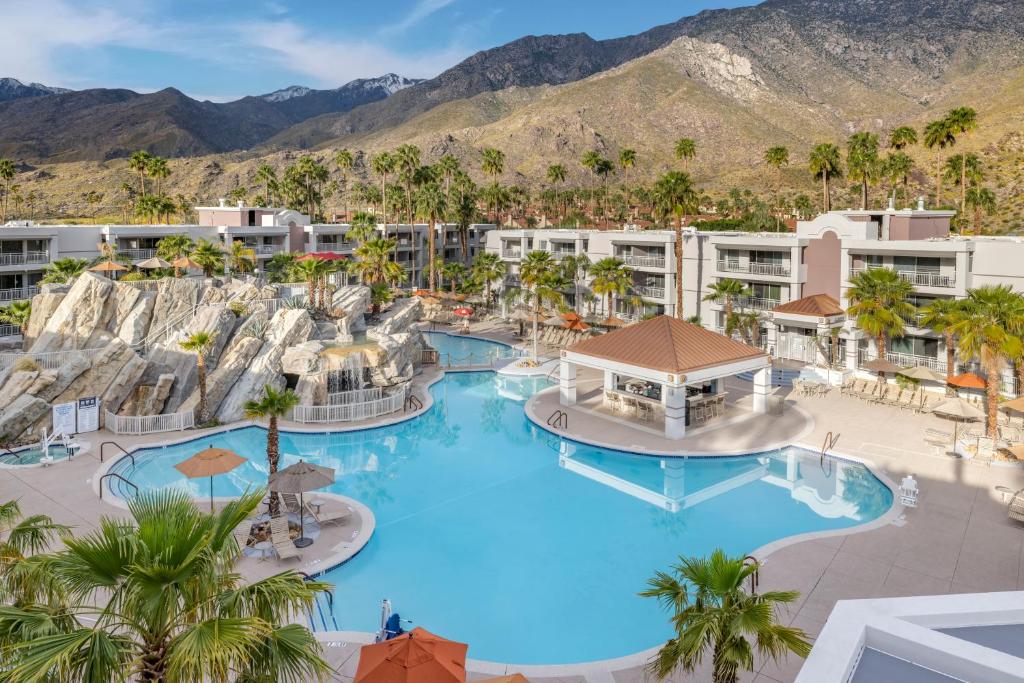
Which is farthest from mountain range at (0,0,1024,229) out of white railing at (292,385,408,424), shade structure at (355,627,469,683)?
shade structure at (355,627,469,683)

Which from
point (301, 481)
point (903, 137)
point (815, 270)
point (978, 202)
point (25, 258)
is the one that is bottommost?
point (301, 481)

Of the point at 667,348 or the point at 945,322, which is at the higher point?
the point at 945,322

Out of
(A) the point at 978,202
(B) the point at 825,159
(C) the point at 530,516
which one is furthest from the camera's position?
(A) the point at 978,202

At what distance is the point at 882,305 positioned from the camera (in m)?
33.8

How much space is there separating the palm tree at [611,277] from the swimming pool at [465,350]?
25.0 ft

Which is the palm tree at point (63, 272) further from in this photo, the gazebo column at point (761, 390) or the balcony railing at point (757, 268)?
the balcony railing at point (757, 268)

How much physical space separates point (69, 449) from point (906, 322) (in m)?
37.8

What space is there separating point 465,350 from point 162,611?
4097 centimetres

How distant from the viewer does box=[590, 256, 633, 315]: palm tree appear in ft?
151

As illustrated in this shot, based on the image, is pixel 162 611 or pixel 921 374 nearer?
pixel 162 611

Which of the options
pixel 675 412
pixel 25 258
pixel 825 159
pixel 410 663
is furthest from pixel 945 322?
pixel 25 258

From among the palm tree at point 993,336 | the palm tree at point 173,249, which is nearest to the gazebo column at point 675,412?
the palm tree at point 993,336

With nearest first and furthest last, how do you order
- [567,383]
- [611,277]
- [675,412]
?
[675,412], [567,383], [611,277]

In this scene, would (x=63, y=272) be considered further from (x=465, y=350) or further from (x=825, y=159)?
(x=825, y=159)
